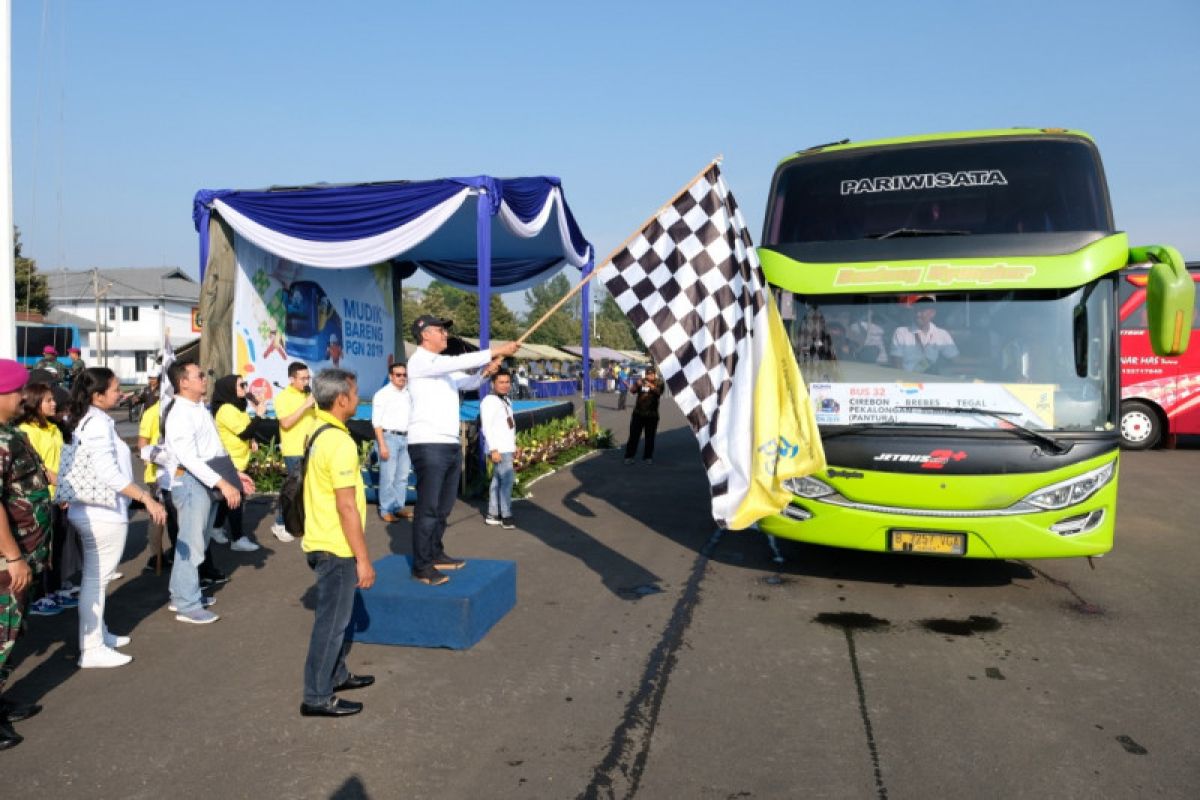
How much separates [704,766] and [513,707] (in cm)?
111

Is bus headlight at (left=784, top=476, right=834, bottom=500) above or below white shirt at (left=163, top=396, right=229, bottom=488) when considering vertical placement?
below

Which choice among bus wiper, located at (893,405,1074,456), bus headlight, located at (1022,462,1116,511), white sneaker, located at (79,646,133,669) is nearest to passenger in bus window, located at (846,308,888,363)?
bus wiper, located at (893,405,1074,456)

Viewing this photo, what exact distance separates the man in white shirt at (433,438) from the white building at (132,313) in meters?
53.9

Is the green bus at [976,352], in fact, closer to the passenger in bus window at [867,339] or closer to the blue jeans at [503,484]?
the passenger in bus window at [867,339]

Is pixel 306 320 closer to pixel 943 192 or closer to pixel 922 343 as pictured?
pixel 943 192

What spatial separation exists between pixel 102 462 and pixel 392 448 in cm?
455

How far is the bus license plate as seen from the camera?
5957 millimetres

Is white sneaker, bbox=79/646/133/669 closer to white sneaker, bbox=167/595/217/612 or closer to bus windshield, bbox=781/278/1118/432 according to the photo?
white sneaker, bbox=167/595/217/612

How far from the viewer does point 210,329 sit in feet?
36.6

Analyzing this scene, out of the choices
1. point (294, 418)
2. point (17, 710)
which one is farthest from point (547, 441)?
point (17, 710)

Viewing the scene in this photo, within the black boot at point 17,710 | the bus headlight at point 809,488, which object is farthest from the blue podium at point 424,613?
the bus headlight at point 809,488

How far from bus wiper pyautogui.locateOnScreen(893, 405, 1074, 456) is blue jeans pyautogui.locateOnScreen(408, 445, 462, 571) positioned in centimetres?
340

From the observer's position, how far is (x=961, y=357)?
20.3 ft

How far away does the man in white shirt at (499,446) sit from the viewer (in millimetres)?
8766
